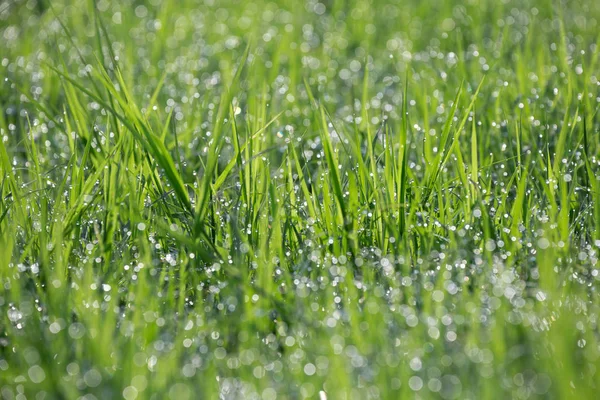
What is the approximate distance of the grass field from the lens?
1187 mm

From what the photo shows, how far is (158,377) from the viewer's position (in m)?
1.15

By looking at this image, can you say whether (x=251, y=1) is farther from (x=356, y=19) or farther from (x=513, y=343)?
(x=513, y=343)

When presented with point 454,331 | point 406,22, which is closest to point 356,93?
point 406,22

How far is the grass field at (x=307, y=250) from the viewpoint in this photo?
119 cm

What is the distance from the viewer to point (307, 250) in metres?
1.64

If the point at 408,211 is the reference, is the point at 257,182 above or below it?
above

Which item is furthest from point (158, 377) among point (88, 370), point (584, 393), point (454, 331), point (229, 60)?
point (229, 60)

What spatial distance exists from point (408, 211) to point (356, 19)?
213 centimetres

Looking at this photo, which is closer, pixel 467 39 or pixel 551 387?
pixel 551 387

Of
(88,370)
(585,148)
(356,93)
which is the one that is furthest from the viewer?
(356,93)

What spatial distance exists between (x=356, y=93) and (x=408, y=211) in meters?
1.10

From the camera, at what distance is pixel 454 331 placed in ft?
4.24

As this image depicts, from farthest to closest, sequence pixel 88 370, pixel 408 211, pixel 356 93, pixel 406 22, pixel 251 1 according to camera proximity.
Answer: pixel 251 1 < pixel 406 22 < pixel 356 93 < pixel 408 211 < pixel 88 370

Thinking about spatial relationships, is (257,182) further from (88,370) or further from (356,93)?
(356,93)
